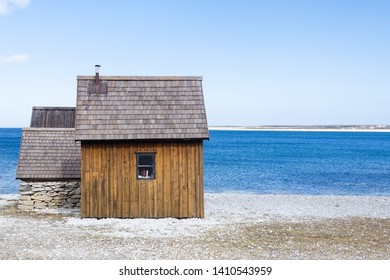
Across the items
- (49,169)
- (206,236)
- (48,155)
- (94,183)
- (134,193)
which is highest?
(48,155)

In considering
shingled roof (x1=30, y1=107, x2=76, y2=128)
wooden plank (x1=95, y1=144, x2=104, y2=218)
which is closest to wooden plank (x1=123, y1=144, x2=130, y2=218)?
wooden plank (x1=95, y1=144, x2=104, y2=218)

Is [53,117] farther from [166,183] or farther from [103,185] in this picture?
[166,183]

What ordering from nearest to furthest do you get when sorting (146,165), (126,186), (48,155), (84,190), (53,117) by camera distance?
(84,190), (126,186), (146,165), (48,155), (53,117)

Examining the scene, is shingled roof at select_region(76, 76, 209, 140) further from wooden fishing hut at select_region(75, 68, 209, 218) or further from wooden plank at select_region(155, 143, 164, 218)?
wooden plank at select_region(155, 143, 164, 218)

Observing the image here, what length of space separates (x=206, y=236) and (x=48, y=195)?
32.1ft

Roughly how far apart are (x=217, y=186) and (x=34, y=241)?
28.2 meters

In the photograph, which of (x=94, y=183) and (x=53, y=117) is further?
(x=53, y=117)

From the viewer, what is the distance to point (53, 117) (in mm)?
27125

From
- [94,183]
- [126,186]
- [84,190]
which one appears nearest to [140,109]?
[126,186]

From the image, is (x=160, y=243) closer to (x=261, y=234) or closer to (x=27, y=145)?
(x=261, y=234)

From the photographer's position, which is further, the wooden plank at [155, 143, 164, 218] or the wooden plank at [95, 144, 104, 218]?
the wooden plank at [155, 143, 164, 218]

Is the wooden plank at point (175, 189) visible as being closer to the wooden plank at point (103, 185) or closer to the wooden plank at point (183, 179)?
the wooden plank at point (183, 179)

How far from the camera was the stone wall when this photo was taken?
22859 millimetres

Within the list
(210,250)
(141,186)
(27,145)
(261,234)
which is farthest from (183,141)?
(27,145)
